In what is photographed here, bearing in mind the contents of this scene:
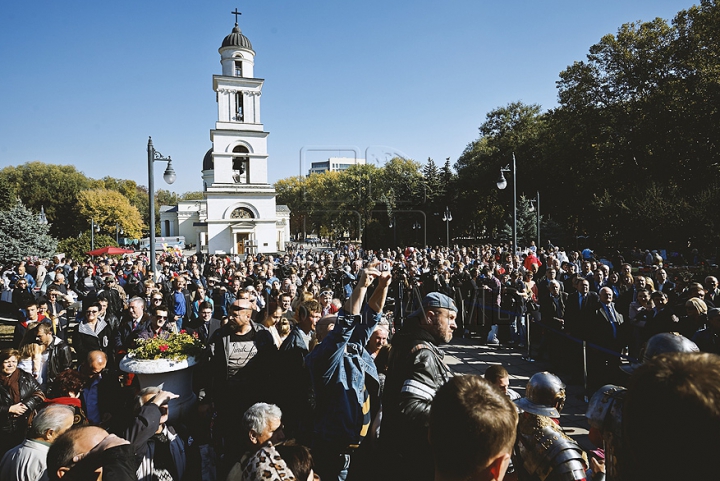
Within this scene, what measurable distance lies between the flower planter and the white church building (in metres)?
38.5

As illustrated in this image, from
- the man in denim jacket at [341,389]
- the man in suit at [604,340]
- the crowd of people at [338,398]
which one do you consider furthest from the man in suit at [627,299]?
the man in denim jacket at [341,389]

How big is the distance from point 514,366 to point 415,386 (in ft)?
22.2

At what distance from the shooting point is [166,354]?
4.89 meters

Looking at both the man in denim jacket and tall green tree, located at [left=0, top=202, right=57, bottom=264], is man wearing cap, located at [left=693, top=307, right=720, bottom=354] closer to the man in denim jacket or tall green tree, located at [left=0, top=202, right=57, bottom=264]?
the man in denim jacket

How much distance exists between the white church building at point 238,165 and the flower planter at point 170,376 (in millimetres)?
38524

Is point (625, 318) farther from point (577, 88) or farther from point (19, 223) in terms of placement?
point (19, 223)

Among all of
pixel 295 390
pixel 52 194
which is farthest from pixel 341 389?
pixel 52 194

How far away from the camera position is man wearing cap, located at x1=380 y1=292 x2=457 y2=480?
2.40 meters

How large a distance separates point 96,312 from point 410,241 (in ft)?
125

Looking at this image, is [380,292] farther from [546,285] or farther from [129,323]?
[546,285]

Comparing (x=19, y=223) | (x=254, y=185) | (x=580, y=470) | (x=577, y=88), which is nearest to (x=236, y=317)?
(x=580, y=470)

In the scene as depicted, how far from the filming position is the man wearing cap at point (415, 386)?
2.40 metres

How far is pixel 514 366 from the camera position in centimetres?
852

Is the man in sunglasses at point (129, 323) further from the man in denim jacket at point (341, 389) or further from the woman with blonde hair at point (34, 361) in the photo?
the man in denim jacket at point (341, 389)
